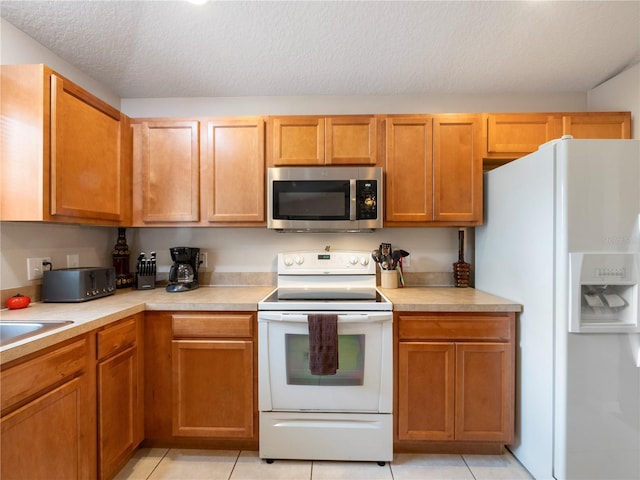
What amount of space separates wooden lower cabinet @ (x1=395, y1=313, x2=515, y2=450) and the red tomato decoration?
200cm

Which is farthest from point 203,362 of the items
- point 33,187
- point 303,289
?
point 33,187

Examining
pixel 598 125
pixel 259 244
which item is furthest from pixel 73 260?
pixel 598 125

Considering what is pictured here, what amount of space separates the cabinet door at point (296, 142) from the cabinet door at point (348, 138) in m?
0.07

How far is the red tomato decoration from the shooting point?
4.95 feet

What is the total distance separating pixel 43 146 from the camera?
1.41m

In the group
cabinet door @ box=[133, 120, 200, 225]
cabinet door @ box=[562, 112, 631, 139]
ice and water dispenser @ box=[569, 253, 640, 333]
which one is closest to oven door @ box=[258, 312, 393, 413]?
ice and water dispenser @ box=[569, 253, 640, 333]

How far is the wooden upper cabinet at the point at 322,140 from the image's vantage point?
2.04 metres

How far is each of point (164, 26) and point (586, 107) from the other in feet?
9.71

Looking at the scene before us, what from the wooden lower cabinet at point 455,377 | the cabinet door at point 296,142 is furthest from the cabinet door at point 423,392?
the cabinet door at point 296,142

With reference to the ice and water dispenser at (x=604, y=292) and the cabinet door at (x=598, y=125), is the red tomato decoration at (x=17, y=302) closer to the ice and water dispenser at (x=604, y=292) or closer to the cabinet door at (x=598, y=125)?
the ice and water dispenser at (x=604, y=292)

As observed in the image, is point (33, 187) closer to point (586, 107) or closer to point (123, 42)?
point (123, 42)

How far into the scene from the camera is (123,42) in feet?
5.60

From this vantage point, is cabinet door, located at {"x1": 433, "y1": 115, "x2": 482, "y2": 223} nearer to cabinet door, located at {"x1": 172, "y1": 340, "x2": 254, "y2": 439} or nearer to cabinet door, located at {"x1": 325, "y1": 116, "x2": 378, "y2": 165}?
cabinet door, located at {"x1": 325, "y1": 116, "x2": 378, "y2": 165}

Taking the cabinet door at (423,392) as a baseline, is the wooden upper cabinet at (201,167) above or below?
above
